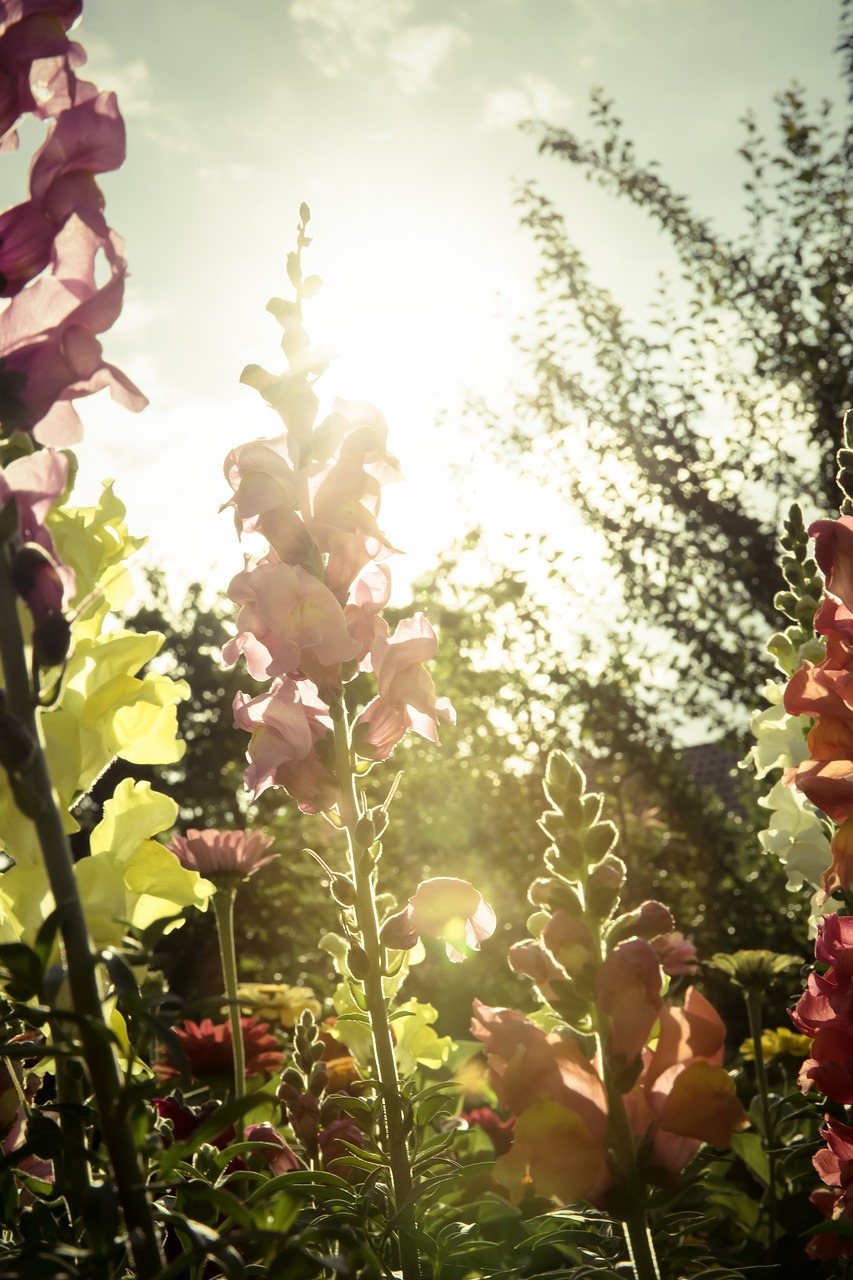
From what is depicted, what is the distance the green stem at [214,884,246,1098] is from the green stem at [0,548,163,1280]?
1.15 m

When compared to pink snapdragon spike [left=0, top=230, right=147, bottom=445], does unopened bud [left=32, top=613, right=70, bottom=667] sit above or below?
below

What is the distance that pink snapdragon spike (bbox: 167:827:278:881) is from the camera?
261 centimetres

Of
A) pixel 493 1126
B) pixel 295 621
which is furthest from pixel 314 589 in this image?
pixel 493 1126

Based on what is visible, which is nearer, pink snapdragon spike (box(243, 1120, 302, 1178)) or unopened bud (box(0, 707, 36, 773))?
unopened bud (box(0, 707, 36, 773))

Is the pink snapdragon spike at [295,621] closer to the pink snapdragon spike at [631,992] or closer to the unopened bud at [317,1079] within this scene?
the pink snapdragon spike at [631,992]

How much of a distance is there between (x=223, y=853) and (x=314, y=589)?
1.34 m

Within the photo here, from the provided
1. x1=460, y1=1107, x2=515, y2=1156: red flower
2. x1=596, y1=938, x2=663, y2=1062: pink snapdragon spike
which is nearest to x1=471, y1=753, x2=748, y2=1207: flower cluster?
x1=596, y1=938, x2=663, y2=1062: pink snapdragon spike

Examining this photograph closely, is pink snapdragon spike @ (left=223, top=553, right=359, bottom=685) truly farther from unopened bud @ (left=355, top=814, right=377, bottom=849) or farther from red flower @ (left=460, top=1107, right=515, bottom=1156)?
red flower @ (left=460, top=1107, right=515, bottom=1156)

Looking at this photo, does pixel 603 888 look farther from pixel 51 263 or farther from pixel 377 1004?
pixel 51 263

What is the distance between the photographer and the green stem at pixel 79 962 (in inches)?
32.4

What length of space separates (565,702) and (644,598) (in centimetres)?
93

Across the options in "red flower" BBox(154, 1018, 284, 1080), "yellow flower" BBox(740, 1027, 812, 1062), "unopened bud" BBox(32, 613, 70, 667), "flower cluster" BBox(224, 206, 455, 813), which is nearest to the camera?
"unopened bud" BBox(32, 613, 70, 667)

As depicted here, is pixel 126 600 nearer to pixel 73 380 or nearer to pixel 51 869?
pixel 73 380

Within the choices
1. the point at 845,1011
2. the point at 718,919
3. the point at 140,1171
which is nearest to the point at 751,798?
the point at 718,919
